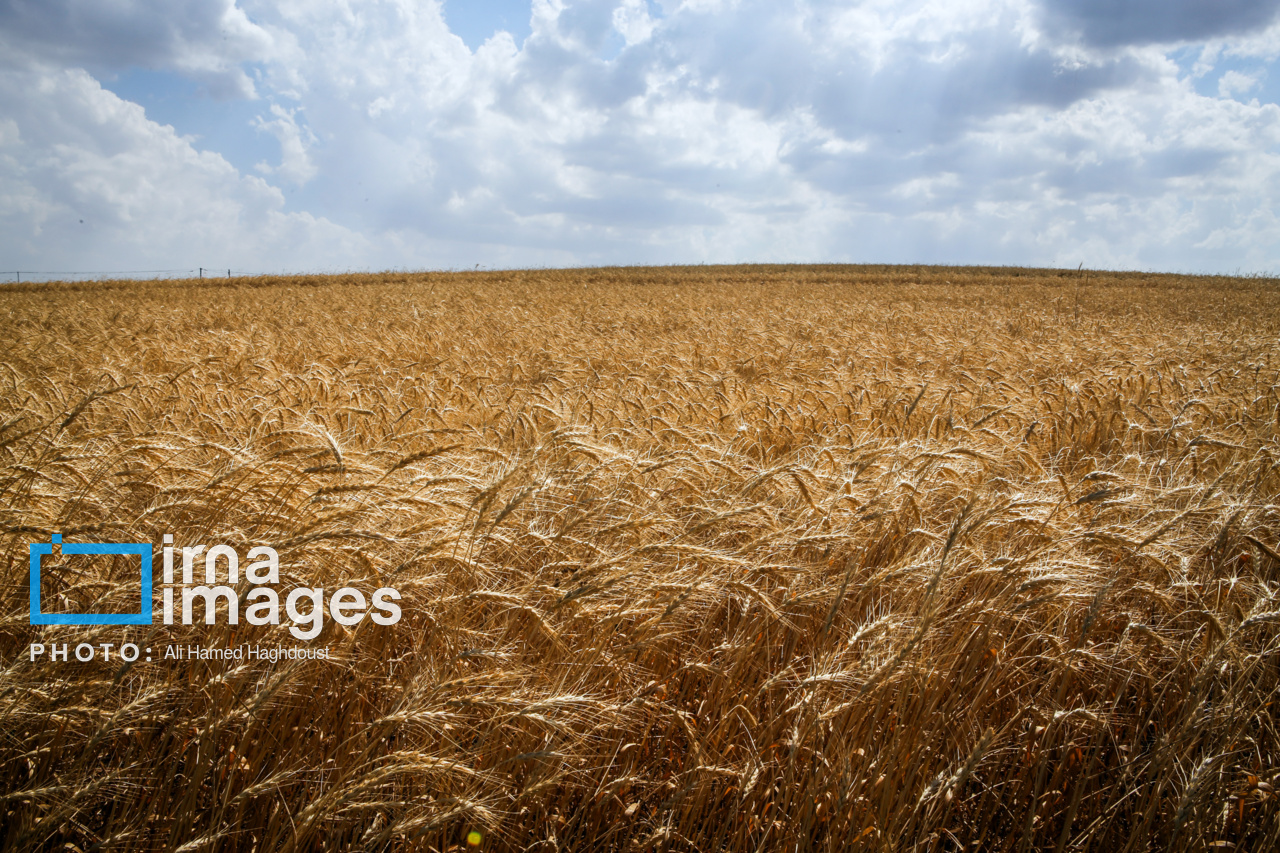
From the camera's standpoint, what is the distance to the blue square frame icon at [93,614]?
144 cm

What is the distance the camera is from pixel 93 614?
1425 millimetres

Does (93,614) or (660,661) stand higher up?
→ (93,614)

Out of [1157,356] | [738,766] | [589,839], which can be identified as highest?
[1157,356]

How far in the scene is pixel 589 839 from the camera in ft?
4.94

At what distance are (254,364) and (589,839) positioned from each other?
5.96m

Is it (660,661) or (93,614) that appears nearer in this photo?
(93,614)

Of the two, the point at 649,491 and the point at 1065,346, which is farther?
the point at 1065,346

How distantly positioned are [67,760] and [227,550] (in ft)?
1.71

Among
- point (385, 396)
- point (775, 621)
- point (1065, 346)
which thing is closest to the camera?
point (775, 621)

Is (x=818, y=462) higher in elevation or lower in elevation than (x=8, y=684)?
higher

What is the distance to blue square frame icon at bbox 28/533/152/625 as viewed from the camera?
1444 millimetres

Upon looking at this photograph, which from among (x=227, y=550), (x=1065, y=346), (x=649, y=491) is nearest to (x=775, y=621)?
(x=649, y=491)

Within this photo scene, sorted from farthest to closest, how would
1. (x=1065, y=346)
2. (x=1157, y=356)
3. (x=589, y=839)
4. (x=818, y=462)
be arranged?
1. (x=1065, y=346)
2. (x=1157, y=356)
3. (x=818, y=462)
4. (x=589, y=839)

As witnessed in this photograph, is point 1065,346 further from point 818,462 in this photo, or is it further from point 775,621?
point 775,621
